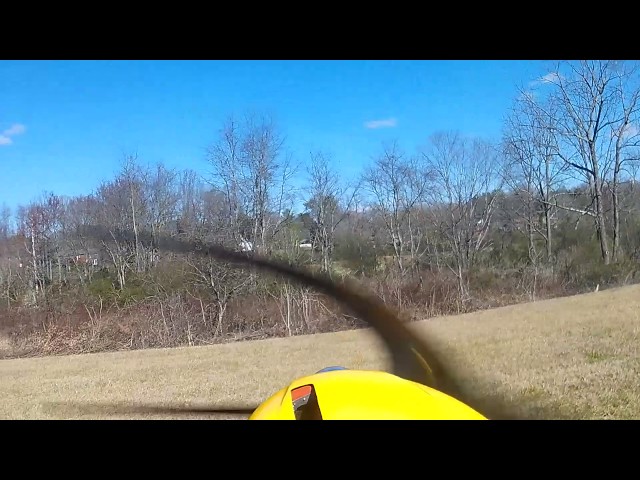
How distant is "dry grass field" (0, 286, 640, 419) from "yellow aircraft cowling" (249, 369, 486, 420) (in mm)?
899

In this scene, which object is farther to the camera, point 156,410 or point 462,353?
point 462,353

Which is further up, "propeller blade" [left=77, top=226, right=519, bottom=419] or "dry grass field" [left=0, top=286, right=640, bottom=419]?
"propeller blade" [left=77, top=226, right=519, bottom=419]

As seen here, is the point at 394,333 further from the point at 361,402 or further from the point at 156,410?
the point at 156,410

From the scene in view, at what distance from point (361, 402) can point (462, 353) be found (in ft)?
4.01

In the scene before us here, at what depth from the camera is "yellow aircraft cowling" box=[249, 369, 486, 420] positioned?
1.01 meters

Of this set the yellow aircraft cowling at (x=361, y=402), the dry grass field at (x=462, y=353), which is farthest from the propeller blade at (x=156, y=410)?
the yellow aircraft cowling at (x=361, y=402)

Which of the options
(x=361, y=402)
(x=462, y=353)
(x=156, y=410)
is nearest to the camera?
(x=361, y=402)

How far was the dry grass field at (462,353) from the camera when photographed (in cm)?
256

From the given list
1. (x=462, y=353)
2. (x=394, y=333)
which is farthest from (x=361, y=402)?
(x=462, y=353)

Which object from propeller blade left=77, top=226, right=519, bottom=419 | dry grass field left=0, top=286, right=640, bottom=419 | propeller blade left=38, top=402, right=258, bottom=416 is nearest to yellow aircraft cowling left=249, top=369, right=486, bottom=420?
propeller blade left=77, top=226, right=519, bottom=419

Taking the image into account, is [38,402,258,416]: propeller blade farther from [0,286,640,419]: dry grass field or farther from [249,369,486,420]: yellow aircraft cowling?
[249,369,486,420]: yellow aircraft cowling

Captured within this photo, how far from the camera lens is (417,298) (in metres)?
2.78

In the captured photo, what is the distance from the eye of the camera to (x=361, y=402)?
3.49 feet

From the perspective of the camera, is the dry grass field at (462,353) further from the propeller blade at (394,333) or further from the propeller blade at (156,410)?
the propeller blade at (394,333)
